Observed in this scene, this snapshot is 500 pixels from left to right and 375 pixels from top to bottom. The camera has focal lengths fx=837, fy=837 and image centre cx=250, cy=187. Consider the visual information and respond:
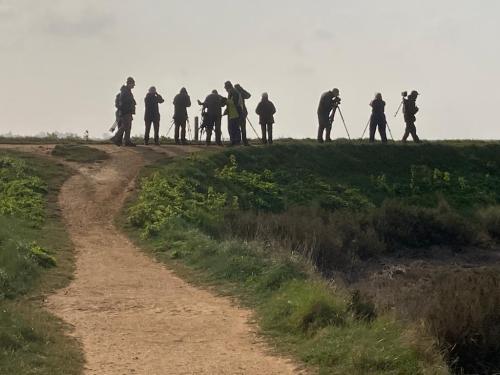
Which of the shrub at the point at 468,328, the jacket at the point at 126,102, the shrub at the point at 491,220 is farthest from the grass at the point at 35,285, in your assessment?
the shrub at the point at 491,220

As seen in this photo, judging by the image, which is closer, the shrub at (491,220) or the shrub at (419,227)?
the shrub at (419,227)

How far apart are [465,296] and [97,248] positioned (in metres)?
8.31

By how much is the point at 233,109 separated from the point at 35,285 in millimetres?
14637

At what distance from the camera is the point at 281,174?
2522cm

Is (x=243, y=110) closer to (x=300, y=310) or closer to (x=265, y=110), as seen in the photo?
(x=265, y=110)

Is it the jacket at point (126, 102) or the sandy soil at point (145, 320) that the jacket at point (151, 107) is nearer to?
the jacket at point (126, 102)

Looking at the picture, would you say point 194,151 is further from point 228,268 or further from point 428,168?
point 228,268

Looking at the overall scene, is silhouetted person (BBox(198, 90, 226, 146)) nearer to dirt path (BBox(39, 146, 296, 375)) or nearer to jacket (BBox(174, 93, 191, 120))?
jacket (BBox(174, 93, 191, 120))

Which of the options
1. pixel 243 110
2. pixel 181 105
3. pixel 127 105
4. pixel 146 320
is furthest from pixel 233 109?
pixel 146 320

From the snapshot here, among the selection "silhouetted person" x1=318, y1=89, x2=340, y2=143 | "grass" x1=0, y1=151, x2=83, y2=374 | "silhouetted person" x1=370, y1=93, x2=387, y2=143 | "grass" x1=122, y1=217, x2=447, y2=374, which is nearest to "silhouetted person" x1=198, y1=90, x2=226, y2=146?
"silhouetted person" x1=318, y1=89, x2=340, y2=143

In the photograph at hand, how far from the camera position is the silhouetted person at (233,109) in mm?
26750

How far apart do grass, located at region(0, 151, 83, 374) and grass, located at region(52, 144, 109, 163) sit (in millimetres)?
1685

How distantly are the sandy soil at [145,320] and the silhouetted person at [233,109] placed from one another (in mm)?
9626

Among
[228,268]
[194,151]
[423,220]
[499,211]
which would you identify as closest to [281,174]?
[194,151]
